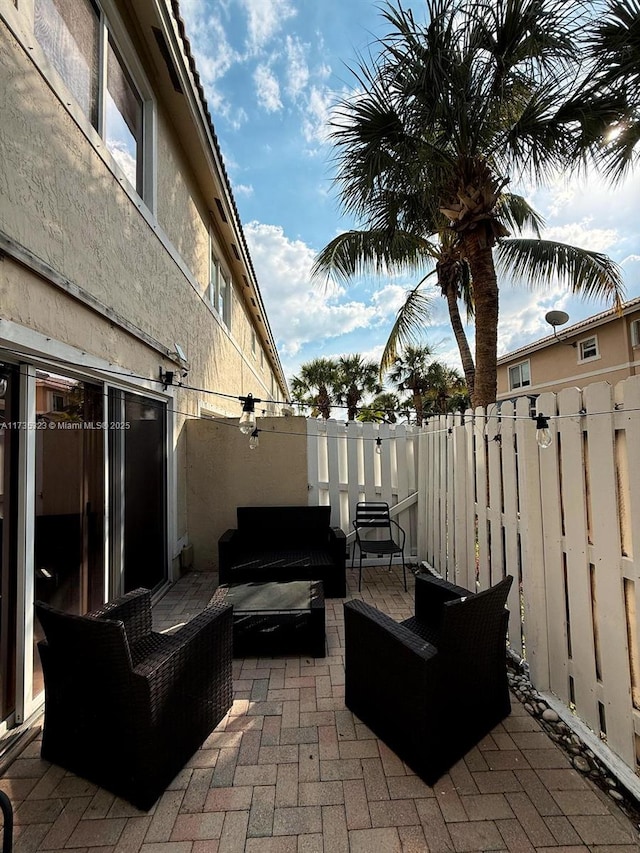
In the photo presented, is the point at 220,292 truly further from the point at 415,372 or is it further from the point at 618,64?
the point at 415,372

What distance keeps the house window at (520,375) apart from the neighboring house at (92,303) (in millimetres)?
15737

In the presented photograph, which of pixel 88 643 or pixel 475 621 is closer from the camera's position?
pixel 88 643

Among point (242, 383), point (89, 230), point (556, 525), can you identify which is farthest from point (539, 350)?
point (89, 230)

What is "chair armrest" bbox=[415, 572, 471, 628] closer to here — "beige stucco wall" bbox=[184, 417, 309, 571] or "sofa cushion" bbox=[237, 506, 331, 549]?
"sofa cushion" bbox=[237, 506, 331, 549]

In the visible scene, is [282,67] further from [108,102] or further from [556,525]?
[556,525]

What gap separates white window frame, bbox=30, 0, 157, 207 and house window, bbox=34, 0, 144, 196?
0.05 feet

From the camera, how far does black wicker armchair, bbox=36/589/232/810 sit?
1.75 m

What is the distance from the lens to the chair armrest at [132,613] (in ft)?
7.79

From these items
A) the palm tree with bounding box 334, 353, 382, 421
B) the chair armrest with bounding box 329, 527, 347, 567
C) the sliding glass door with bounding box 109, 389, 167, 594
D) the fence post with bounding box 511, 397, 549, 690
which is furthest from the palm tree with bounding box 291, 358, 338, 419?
the fence post with bounding box 511, 397, 549, 690

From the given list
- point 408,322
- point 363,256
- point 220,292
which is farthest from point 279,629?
point 408,322

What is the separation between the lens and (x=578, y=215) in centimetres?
538

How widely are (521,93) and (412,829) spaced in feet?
20.5

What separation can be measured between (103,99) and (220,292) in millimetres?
4660

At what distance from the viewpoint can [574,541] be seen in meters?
2.26
